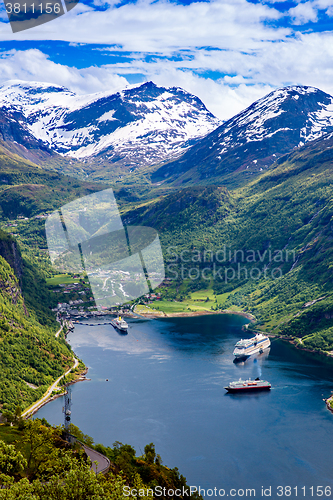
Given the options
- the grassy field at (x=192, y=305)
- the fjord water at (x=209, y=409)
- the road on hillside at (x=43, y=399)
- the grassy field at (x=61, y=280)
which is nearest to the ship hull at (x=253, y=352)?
the fjord water at (x=209, y=409)

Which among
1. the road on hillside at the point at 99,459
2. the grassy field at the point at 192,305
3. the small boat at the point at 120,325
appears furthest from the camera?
the grassy field at the point at 192,305

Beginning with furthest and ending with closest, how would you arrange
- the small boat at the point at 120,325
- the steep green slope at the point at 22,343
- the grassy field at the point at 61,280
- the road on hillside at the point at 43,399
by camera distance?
the grassy field at the point at 61,280
the small boat at the point at 120,325
the steep green slope at the point at 22,343
the road on hillside at the point at 43,399

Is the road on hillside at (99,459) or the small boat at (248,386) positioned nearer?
the road on hillside at (99,459)

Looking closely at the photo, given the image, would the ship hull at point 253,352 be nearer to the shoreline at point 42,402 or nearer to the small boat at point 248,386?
the small boat at point 248,386

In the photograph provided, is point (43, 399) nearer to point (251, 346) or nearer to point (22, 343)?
point (22, 343)

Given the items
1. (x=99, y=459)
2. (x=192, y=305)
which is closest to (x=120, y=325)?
(x=192, y=305)

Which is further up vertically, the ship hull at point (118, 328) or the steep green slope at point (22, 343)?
the steep green slope at point (22, 343)
